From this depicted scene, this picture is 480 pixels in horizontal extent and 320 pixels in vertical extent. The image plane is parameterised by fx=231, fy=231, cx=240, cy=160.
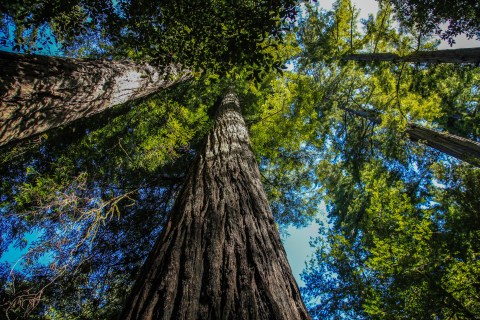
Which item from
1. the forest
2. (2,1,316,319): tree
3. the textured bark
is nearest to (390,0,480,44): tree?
the forest

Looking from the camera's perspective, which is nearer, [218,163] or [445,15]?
[218,163]

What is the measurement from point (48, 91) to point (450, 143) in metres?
9.22

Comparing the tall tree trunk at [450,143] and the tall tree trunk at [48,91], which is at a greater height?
the tall tree trunk at [450,143]

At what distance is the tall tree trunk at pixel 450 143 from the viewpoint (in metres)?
5.84

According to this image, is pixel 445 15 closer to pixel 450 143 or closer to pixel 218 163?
pixel 450 143

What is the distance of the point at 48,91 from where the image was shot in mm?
2416

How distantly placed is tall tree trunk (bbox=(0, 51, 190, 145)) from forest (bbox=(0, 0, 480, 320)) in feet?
0.06

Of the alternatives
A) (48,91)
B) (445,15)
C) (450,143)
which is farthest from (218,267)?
(450,143)

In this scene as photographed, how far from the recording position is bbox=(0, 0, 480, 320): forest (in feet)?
5.08

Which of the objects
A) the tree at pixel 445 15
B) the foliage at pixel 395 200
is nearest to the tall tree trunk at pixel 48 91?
the foliage at pixel 395 200

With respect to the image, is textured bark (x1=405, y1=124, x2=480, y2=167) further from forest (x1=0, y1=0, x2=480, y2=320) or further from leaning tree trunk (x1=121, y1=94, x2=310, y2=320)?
leaning tree trunk (x1=121, y1=94, x2=310, y2=320)

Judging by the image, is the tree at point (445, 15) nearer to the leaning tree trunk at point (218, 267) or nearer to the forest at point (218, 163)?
the forest at point (218, 163)

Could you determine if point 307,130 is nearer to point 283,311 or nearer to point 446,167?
point 446,167

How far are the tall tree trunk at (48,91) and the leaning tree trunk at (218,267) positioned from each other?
173 centimetres
